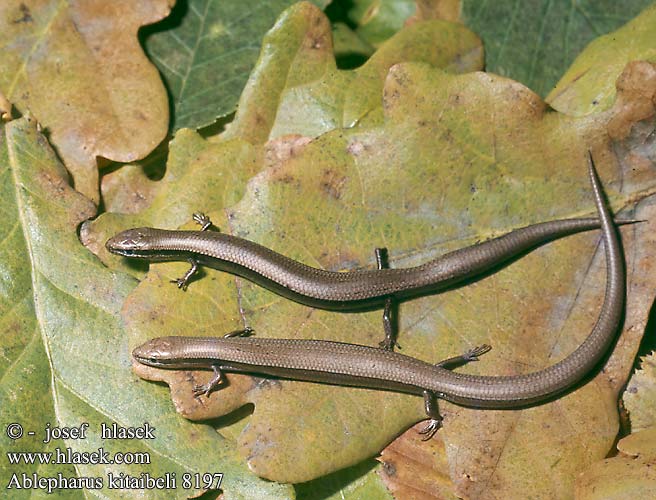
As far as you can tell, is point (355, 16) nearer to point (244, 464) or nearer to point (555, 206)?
point (555, 206)

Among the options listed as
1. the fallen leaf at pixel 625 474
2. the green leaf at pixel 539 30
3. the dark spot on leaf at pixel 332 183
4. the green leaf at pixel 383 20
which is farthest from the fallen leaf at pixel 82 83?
the fallen leaf at pixel 625 474

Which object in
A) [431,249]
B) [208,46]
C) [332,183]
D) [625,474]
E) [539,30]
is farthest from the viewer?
[539,30]

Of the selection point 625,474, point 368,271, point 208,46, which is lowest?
point 625,474

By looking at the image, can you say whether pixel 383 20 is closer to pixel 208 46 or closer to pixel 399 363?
pixel 208 46

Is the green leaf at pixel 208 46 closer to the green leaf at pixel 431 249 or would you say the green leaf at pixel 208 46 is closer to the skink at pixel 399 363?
A: the green leaf at pixel 431 249

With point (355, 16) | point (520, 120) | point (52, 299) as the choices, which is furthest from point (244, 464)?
point (355, 16)

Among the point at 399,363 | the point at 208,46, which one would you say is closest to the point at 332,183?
the point at 399,363
